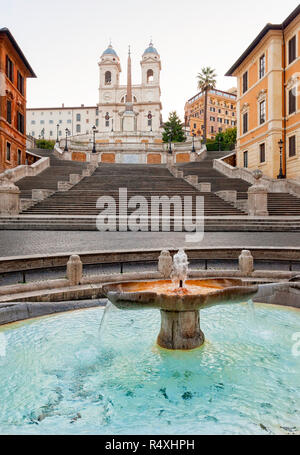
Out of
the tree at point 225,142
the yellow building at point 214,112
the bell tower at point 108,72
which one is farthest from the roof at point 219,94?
the tree at point 225,142

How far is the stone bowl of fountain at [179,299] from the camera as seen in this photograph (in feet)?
15.3

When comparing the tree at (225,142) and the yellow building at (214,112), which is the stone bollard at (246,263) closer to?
the tree at (225,142)

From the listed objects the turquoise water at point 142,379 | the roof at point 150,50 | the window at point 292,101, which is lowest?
the turquoise water at point 142,379

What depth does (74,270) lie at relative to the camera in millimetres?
7504

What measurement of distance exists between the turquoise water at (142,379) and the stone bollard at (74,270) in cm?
114

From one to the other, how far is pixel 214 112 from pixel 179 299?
362 feet

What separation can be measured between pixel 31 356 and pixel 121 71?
112567mm

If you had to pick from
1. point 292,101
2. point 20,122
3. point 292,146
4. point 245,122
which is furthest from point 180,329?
point 20,122

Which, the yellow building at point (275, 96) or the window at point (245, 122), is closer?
the yellow building at point (275, 96)

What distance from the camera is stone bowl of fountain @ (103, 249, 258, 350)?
15.3 ft

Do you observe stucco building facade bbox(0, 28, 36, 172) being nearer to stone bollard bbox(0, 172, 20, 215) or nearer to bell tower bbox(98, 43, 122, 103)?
stone bollard bbox(0, 172, 20, 215)

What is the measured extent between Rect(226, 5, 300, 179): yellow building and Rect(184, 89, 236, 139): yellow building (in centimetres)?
6943
